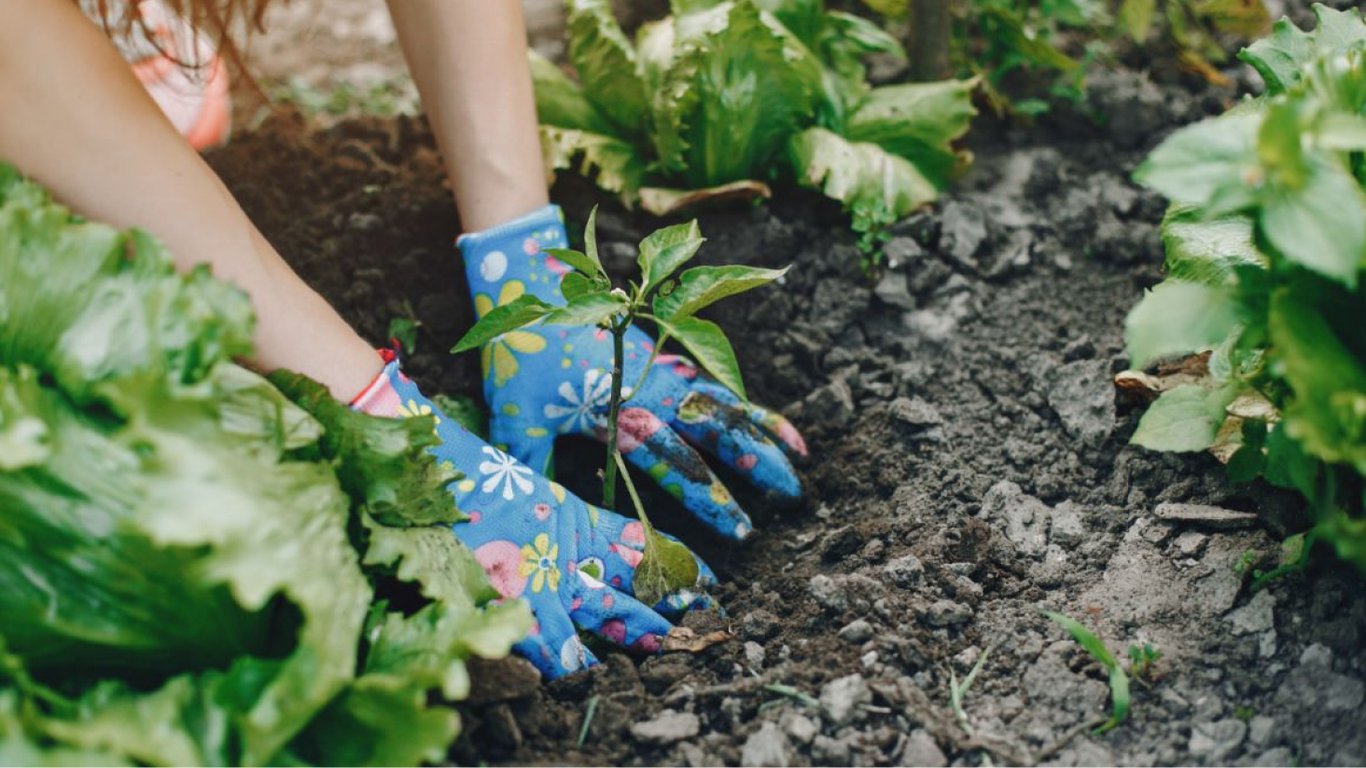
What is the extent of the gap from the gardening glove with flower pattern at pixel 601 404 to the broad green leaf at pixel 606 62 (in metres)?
0.41

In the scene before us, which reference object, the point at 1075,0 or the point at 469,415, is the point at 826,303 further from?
the point at 1075,0

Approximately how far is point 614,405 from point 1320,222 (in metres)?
0.97

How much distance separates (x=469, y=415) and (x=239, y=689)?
905 mm

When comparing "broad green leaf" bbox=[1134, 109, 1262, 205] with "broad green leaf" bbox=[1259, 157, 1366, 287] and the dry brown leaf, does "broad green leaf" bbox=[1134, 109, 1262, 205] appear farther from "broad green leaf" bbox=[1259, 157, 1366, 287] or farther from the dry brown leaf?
the dry brown leaf

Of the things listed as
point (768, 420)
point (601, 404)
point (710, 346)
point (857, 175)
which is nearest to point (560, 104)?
A: point (857, 175)

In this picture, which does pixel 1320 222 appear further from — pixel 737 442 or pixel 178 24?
pixel 178 24

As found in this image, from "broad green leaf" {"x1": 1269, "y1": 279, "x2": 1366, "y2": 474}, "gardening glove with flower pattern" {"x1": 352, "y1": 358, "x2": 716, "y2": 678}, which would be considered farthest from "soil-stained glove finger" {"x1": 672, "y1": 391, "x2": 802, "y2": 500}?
"broad green leaf" {"x1": 1269, "y1": 279, "x2": 1366, "y2": 474}

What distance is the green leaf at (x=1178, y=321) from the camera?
135 cm

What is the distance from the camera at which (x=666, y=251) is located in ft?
5.26

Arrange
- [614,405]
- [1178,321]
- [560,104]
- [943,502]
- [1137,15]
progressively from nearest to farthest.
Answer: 1. [1178,321]
2. [614,405]
3. [943,502]
4. [560,104]
5. [1137,15]

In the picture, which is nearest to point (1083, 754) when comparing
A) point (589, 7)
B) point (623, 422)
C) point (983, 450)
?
point (983, 450)

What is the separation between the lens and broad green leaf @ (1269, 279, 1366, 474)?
1283mm

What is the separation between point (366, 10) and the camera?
143 inches

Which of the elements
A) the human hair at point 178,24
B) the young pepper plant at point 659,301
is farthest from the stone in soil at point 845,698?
the human hair at point 178,24
